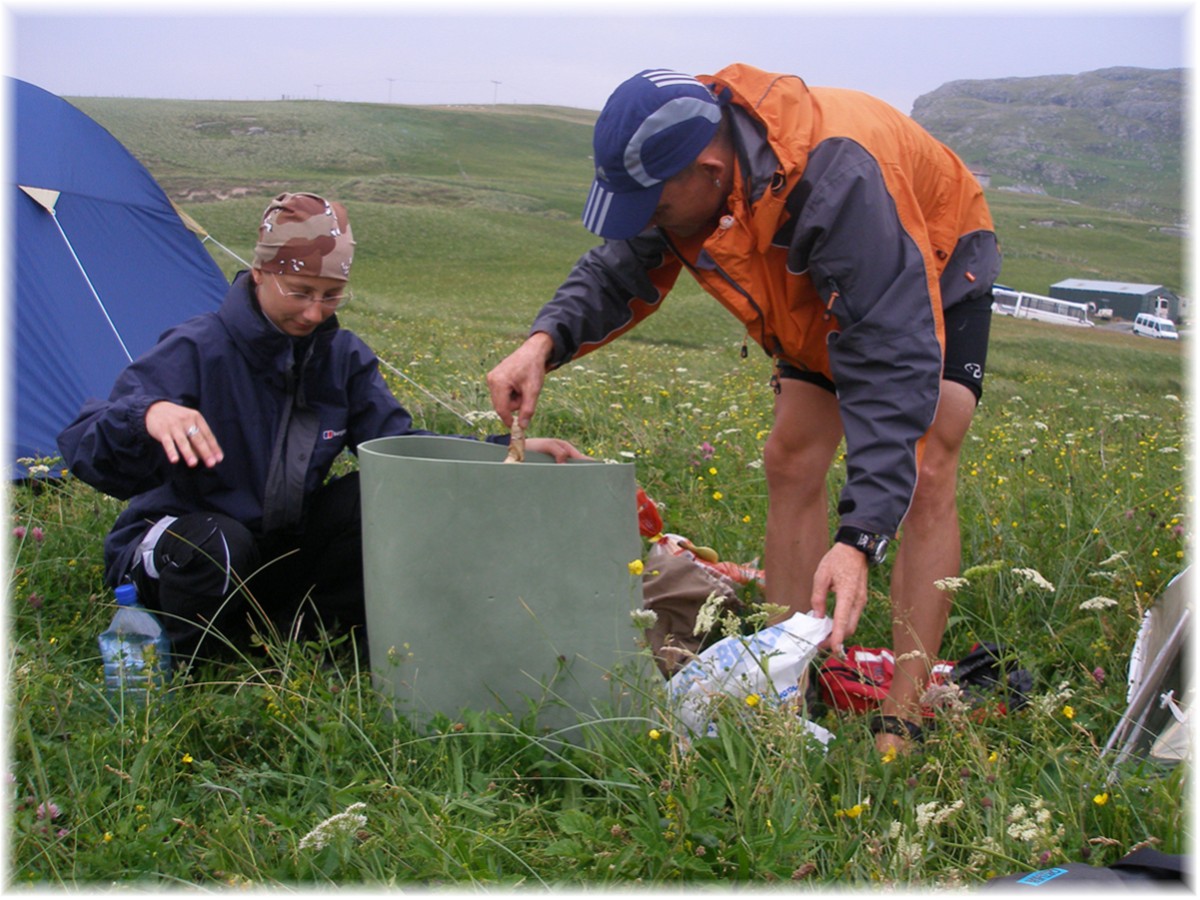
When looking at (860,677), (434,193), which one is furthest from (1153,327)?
(860,677)

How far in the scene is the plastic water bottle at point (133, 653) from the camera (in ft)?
7.27

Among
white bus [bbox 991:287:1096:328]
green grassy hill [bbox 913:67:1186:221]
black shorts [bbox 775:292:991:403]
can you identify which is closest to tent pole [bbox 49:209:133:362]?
black shorts [bbox 775:292:991:403]

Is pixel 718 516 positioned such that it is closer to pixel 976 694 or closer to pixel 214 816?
pixel 976 694

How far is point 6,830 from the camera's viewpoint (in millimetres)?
1797

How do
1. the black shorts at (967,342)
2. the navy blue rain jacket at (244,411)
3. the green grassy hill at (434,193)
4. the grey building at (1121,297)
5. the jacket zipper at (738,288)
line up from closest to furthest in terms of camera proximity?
the jacket zipper at (738,288), the black shorts at (967,342), the navy blue rain jacket at (244,411), the green grassy hill at (434,193), the grey building at (1121,297)

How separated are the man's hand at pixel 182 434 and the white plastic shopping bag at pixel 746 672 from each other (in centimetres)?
108

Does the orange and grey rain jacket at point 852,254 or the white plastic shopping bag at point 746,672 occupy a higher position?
the orange and grey rain jacket at point 852,254

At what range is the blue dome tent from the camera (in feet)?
15.2

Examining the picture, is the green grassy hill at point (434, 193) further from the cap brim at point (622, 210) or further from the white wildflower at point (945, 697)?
the white wildflower at point (945, 697)

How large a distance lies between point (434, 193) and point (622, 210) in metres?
49.7

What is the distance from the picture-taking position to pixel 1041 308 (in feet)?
140

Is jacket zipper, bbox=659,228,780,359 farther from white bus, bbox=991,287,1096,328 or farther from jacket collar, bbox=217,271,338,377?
white bus, bbox=991,287,1096,328

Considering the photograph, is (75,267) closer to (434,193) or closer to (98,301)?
(98,301)

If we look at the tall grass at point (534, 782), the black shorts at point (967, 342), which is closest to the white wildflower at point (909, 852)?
the tall grass at point (534, 782)
